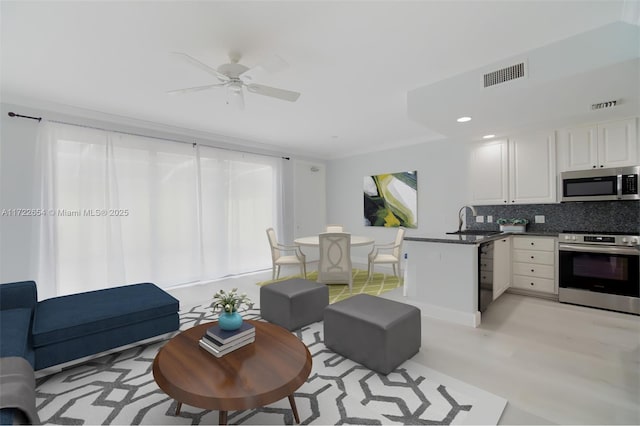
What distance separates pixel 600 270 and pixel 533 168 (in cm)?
150

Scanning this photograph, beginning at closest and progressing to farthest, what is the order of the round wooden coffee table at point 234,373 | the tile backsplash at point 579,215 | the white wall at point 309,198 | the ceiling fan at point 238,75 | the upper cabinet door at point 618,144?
1. the round wooden coffee table at point 234,373
2. the ceiling fan at point 238,75
3. the upper cabinet door at point 618,144
4. the tile backsplash at point 579,215
5. the white wall at point 309,198

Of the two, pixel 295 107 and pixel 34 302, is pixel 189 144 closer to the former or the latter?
pixel 295 107

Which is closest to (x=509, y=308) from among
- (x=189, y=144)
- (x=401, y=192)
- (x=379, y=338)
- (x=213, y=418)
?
(x=379, y=338)

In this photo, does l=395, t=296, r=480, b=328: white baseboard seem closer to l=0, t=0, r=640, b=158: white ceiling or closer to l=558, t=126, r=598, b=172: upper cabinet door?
l=0, t=0, r=640, b=158: white ceiling

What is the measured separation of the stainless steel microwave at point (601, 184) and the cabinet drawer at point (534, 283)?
3.68 ft

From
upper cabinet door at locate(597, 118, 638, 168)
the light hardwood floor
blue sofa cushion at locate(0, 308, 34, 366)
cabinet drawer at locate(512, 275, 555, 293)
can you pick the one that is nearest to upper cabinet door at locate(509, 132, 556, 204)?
upper cabinet door at locate(597, 118, 638, 168)

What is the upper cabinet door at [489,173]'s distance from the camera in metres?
4.23

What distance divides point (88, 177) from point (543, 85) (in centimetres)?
527

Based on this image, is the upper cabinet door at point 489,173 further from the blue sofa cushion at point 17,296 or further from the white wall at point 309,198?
the blue sofa cushion at point 17,296

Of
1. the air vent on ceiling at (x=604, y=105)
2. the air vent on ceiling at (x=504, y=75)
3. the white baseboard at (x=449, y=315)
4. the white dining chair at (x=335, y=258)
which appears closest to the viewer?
the air vent on ceiling at (x=504, y=75)

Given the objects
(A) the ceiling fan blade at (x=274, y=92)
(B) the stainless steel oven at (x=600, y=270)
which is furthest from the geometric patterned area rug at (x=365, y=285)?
(A) the ceiling fan blade at (x=274, y=92)

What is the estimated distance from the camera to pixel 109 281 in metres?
3.87

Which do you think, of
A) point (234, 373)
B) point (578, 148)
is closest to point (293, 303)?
point (234, 373)

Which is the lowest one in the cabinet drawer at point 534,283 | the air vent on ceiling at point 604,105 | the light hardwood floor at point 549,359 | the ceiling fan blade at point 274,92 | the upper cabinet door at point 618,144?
the light hardwood floor at point 549,359
